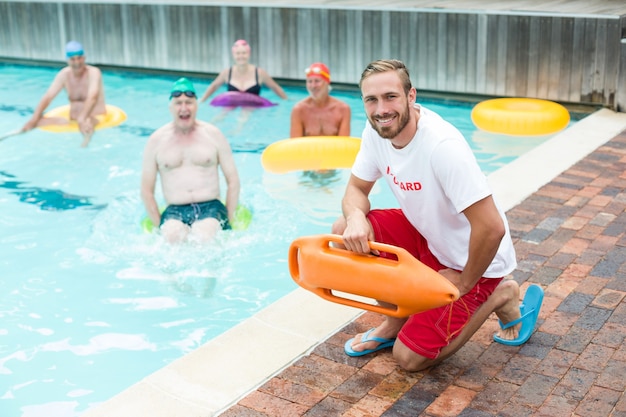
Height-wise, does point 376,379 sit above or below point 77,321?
above

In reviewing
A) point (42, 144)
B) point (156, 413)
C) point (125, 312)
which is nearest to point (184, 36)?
point (42, 144)

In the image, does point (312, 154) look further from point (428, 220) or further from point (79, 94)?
point (428, 220)

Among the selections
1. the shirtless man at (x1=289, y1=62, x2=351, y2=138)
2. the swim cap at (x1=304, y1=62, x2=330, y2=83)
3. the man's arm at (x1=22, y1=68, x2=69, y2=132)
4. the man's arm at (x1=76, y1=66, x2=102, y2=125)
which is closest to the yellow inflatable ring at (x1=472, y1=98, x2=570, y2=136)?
the shirtless man at (x1=289, y1=62, x2=351, y2=138)

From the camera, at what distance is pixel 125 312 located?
4.61 meters

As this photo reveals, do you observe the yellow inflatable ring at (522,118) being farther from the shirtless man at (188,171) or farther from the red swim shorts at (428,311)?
the red swim shorts at (428,311)

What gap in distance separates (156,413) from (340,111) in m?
4.44

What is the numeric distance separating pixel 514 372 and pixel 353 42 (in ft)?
24.0

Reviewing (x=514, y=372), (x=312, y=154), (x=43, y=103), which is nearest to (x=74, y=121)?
(x=43, y=103)

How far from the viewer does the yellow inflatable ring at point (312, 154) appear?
633 cm

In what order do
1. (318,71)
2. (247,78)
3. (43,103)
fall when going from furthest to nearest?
(247,78) → (43,103) → (318,71)

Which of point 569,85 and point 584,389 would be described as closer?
point 584,389

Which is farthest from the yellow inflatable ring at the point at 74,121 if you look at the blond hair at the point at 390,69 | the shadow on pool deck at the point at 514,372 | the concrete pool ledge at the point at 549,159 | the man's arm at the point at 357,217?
the blond hair at the point at 390,69

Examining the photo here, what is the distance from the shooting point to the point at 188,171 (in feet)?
17.3

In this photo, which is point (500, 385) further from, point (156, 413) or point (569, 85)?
point (569, 85)
